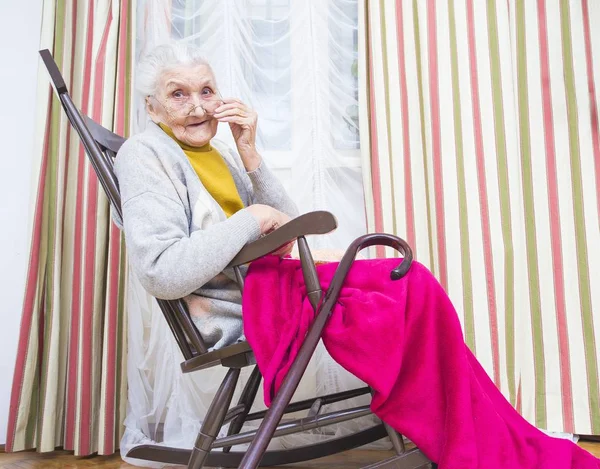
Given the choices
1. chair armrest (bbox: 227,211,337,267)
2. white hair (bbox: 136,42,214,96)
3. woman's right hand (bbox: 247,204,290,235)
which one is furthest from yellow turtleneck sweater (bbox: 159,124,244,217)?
chair armrest (bbox: 227,211,337,267)

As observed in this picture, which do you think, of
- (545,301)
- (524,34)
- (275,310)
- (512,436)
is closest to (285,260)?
(275,310)

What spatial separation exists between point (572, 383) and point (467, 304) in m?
0.45

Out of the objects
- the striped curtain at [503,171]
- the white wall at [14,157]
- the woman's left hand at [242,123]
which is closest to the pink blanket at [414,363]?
the woman's left hand at [242,123]

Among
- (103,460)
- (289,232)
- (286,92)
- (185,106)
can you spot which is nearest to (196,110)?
(185,106)

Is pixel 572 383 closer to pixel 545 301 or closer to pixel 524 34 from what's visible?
pixel 545 301

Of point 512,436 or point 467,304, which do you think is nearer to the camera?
point 512,436

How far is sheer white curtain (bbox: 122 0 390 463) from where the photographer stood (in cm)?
201

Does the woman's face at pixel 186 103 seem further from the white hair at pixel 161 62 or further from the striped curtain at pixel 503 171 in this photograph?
the striped curtain at pixel 503 171

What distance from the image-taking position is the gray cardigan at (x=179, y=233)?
1.15 metres

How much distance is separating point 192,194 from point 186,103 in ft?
0.87

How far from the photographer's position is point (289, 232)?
1077mm

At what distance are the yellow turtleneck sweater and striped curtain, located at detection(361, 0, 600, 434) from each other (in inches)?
25.4

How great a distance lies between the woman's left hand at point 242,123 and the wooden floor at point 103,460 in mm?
969

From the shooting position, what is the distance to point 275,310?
116cm
